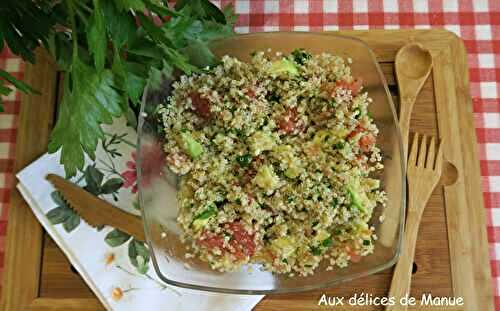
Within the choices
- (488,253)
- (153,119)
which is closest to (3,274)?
(153,119)

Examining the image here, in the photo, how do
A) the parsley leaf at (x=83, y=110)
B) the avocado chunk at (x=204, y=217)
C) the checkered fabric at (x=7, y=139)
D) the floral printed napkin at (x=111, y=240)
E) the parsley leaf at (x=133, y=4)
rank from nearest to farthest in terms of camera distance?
the parsley leaf at (x=133, y=4)
the parsley leaf at (x=83, y=110)
the avocado chunk at (x=204, y=217)
the floral printed napkin at (x=111, y=240)
the checkered fabric at (x=7, y=139)

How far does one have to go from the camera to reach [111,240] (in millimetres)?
1265

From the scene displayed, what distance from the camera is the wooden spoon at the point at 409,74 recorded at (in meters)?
1.30

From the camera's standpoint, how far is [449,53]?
4.56ft

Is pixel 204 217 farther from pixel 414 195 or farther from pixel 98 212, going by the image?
pixel 414 195

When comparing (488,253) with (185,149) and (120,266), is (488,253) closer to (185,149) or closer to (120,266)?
(185,149)

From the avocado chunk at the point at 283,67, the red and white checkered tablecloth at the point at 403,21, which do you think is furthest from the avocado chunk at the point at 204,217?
the red and white checkered tablecloth at the point at 403,21

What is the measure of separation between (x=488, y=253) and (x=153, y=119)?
83 cm

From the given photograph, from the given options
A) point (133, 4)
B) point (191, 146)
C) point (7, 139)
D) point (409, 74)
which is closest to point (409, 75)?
point (409, 74)

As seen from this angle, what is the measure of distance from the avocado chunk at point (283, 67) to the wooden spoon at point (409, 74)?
0.30 metres

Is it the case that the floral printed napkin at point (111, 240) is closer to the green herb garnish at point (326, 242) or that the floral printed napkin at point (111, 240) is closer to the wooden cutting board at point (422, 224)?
the wooden cutting board at point (422, 224)

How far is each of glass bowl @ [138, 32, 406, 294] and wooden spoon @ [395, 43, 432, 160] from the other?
12 centimetres

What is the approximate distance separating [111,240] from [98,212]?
0.07 meters

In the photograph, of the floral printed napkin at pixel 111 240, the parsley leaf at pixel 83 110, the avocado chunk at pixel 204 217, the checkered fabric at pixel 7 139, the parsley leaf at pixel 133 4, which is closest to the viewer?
the parsley leaf at pixel 133 4
